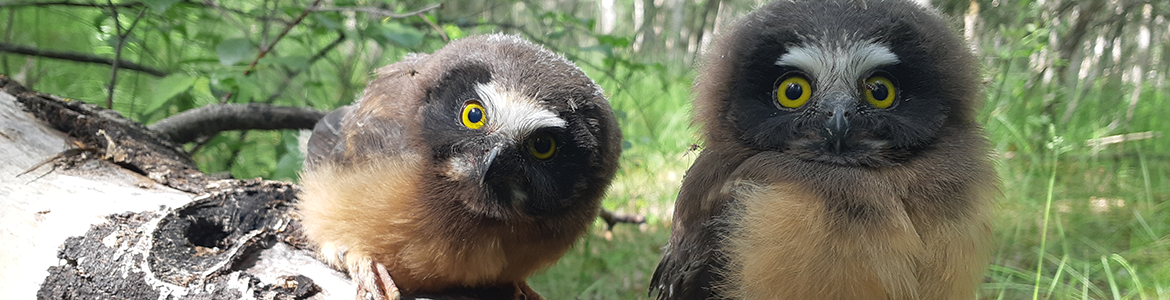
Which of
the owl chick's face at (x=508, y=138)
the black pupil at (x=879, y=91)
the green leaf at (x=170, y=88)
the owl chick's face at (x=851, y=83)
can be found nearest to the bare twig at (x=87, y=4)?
the green leaf at (x=170, y=88)

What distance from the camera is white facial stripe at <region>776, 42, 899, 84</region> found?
1.76 metres

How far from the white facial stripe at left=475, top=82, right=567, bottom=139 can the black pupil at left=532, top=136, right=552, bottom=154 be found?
0.35ft

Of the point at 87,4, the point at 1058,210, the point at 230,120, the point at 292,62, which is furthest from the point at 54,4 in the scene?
the point at 1058,210

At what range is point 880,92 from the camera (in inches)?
72.8

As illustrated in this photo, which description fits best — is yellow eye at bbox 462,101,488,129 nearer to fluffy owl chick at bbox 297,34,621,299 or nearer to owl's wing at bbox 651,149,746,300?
fluffy owl chick at bbox 297,34,621,299

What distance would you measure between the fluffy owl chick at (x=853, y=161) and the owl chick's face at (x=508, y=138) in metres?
0.65

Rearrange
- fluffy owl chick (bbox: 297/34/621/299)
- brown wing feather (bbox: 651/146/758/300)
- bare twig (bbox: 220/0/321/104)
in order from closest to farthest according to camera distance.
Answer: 1. brown wing feather (bbox: 651/146/758/300)
2. fluffy owl chick (bbox: 297/34/621/299)
3. bare twig (bbox: 220/0/321/104)

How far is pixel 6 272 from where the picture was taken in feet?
6.13

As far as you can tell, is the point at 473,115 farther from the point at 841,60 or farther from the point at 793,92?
the point at 841,60

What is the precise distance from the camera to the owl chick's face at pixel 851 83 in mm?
1785

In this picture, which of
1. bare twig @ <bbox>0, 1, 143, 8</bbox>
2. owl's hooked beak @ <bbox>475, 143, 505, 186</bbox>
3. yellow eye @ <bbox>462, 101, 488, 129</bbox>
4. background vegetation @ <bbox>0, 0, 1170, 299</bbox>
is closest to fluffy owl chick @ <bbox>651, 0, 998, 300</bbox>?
owl's hooked beak @ <bbox>475, 143, 505, 186</bbox>

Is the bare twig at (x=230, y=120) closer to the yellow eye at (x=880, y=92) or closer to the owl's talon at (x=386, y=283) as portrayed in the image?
the owl's talon at (x=386, y=283)

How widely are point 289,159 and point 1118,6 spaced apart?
638 cm

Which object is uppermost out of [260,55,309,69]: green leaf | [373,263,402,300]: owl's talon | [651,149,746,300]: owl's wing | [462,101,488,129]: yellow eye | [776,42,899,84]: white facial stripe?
[260,55,309,69]: green leaf
